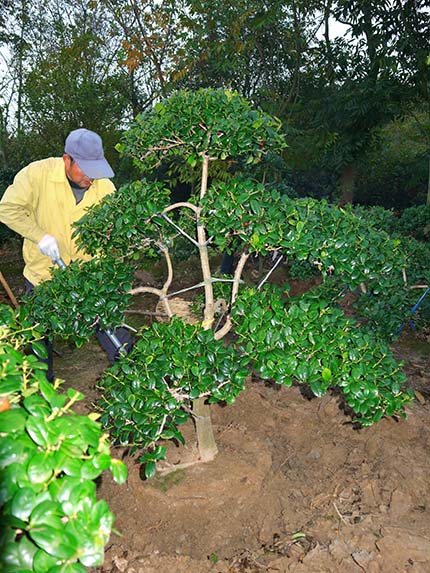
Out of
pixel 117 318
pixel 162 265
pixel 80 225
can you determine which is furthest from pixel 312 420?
pixel 162 265

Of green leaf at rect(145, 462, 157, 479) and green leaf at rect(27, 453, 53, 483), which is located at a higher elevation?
green leaf at rect(27, 453, 53, 483)

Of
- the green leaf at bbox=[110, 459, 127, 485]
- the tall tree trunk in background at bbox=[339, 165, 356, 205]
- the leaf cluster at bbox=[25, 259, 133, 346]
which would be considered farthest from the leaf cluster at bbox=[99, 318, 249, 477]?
the tall tree trunk in background at bbox=[339, 165, 356, 205]

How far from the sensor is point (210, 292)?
278 cm

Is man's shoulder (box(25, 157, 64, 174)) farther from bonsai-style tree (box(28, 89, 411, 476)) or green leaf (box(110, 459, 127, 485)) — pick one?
green leaf (box(110, 459, 127, 485))

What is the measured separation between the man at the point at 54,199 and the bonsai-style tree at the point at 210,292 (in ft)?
1.56

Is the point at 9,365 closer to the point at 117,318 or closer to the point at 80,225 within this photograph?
the point at 117,318

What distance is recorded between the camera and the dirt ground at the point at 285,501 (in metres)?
2.31

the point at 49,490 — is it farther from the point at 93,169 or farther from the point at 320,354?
the point at 93,169

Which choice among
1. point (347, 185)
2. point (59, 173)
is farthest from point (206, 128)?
point (347, 185)

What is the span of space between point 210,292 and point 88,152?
1.15m

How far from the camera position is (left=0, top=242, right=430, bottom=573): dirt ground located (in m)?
2.31

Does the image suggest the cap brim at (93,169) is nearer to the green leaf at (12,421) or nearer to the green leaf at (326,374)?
the green leaf at (326,374)

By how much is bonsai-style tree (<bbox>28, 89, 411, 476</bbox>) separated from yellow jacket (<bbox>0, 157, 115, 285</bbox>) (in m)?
0.76

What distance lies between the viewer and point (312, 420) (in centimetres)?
344
